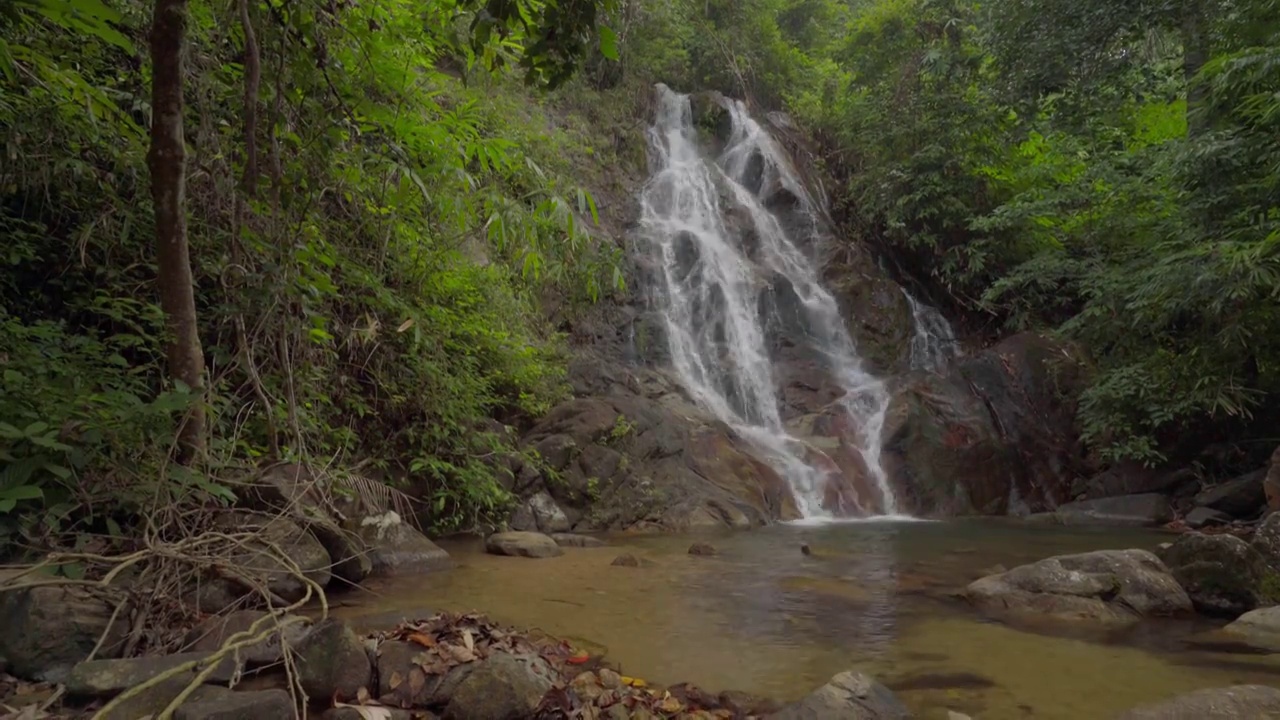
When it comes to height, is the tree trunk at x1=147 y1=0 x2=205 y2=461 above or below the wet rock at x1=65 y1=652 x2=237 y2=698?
above

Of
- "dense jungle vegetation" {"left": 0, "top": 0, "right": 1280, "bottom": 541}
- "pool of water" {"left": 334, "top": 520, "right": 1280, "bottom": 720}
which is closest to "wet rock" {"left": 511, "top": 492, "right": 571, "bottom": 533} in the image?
"dense jungle vegetation" {"left": 0, "top": 0, "right": 1280, "bottom": 541}

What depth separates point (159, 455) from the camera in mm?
3340

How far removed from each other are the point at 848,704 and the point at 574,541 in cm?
466

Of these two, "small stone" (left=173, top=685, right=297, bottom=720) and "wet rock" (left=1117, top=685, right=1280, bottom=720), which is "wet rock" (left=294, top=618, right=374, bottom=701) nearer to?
"small stone" (left=173, top=685, right=297, bottom=720)


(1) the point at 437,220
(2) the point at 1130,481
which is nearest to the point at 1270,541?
(1) the point at 437,220

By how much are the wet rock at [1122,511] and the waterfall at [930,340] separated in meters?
4.16

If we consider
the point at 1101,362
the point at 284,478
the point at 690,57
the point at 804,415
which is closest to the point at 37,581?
the point at 284,478

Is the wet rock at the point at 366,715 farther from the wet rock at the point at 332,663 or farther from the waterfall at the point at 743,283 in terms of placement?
the waterfall at the point at 743,283

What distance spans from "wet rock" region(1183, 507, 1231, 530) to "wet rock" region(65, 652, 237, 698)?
10.5 metres

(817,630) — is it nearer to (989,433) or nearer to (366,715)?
(366,715)

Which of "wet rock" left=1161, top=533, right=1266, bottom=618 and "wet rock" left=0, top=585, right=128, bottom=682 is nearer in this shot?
"wet rock" left=0, top=585, right=128, bottom=682

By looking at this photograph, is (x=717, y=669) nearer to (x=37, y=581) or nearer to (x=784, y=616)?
(x=784, y=616)

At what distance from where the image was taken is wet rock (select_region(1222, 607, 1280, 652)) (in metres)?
4.29

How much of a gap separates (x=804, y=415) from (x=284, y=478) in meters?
9.83
